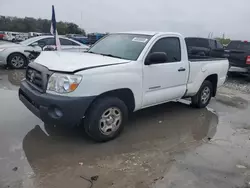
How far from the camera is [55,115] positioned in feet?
11.9

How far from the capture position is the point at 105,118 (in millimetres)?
4012

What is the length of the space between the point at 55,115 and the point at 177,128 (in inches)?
98.6

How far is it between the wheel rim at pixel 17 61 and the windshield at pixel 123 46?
657cm

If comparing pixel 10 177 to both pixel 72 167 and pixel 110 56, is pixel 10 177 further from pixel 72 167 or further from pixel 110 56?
pixel 110 56

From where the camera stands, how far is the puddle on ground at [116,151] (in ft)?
10.5

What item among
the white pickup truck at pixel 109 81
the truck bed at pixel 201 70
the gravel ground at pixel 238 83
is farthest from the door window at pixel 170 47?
the gravel ground at pixel 238 83

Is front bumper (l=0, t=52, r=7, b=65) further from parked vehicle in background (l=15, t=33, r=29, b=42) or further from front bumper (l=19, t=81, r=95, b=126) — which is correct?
parked vehicle in background (l=15, t=33, r=29, b=42)

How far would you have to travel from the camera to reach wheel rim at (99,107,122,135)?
398cm

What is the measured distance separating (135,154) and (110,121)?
0.66m

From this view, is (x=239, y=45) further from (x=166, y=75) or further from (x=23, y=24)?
(x=23, y=24)

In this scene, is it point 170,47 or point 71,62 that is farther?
point 170,47

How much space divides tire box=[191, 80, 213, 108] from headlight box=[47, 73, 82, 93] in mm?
3529

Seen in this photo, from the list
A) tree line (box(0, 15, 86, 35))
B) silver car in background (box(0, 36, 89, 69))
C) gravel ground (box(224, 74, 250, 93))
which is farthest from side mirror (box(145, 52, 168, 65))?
tree line (box(0, 15, 86, 35))

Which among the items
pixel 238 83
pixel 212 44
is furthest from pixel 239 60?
pixel 212 44
